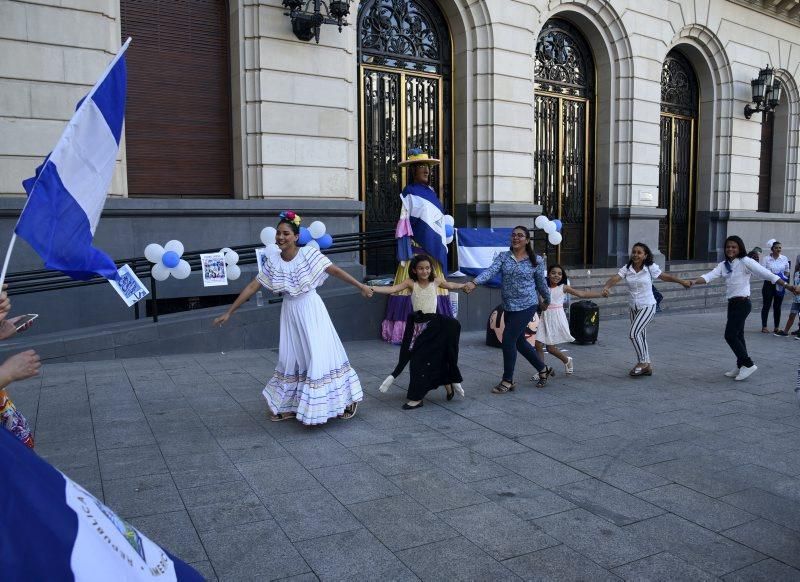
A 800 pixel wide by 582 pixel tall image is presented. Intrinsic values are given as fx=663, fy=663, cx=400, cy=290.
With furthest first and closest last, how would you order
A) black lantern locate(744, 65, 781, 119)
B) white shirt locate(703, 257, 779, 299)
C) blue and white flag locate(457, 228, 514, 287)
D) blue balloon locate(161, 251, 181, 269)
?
1. black lantern locate(744, 65, 781, 119)
2. blue and white flag locate(457, 228, 514, 287)
3. white shirt locate(703, 257, 779, 299)
4. blue balloon locate(161, 251, 181, 269)

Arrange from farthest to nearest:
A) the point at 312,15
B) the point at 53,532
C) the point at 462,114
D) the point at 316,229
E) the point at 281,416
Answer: the point at 462,114, the point at 312,15, the point at 316,229, the point at 281,416, the point at 53,532

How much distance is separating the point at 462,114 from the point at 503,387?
7799 millimetres

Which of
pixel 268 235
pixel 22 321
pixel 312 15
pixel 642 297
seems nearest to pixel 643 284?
pixel 642 297

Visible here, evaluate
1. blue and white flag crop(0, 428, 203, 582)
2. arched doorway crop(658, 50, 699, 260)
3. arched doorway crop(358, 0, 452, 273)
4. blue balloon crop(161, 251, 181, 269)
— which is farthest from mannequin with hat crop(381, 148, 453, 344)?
arched doorway crop(658, 50, 699, 260)

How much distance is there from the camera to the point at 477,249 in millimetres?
11852

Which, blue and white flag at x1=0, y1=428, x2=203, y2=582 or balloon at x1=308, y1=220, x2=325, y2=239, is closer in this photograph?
blue and white flag at x1=0, y1=428, x2=203, y2=582

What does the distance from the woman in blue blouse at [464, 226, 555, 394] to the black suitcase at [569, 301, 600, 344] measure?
3423 millimetres

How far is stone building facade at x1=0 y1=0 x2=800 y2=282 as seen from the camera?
32.9 feet

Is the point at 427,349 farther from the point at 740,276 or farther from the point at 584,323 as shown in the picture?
the point at 584,323

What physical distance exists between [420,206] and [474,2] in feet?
18.4

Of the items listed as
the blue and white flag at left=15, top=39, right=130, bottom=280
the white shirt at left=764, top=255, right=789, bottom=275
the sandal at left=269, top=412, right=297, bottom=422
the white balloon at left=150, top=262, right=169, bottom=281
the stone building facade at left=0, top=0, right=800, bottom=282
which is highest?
the stone building facade at left=0, top=0, right=800, bottom=282

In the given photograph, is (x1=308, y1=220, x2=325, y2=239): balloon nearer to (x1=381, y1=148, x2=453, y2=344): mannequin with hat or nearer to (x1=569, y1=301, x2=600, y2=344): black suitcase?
(x1=381, y1=148, x2=453, y2=344): mannequin with hat

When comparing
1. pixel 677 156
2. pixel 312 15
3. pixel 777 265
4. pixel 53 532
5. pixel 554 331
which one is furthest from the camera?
pixel 677 156

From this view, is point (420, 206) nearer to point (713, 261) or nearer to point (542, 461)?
point (542, 461)
